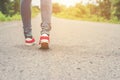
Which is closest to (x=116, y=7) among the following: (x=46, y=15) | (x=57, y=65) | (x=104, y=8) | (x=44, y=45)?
(x=104, y=8)

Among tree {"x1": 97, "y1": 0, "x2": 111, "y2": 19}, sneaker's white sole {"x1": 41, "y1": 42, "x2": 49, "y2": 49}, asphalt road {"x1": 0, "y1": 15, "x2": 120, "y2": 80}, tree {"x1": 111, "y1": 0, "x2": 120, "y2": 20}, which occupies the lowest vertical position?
tree {"x1": 97, "y1": 0, "x2": 111, "y2": 19}

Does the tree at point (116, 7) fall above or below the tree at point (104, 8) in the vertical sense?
above

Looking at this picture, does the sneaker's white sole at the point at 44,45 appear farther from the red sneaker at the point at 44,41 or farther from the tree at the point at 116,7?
the tree at the point at 116,7

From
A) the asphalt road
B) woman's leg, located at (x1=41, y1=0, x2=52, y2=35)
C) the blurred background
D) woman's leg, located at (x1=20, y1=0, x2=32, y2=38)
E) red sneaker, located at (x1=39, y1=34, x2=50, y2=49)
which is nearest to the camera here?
the asphalt road

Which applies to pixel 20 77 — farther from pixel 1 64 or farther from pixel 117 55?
pixel 117 55

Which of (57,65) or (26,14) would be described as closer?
(57,65)

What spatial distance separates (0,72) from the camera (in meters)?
2.99

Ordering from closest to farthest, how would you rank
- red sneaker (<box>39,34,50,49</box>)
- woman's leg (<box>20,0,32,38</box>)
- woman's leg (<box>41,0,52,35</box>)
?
red sneaker (<box>39,34,50,49</box>)
woman's leg (<box>41,0,52,35</box>)
woman's leg (<box>20,0,32,38</box>)

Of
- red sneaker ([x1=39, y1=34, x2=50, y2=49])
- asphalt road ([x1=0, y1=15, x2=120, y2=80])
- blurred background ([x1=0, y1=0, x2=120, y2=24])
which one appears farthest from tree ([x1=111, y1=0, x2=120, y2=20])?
asphalt road ([x1=0, y1=15, x2=120, y2=80])

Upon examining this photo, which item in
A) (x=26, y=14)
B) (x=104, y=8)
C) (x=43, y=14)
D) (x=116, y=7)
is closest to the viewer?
(x=43, y=14)

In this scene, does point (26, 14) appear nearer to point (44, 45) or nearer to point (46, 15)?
point (46, 15)

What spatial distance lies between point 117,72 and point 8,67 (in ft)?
3.08

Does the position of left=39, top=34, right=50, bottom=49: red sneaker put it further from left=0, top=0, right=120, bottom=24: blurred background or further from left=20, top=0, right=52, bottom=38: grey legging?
left=0, top=0, right=120, bottom=24: blurred background

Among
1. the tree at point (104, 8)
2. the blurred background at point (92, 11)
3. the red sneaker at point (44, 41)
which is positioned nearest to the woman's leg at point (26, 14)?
the red sneaker at point (44, 41)
